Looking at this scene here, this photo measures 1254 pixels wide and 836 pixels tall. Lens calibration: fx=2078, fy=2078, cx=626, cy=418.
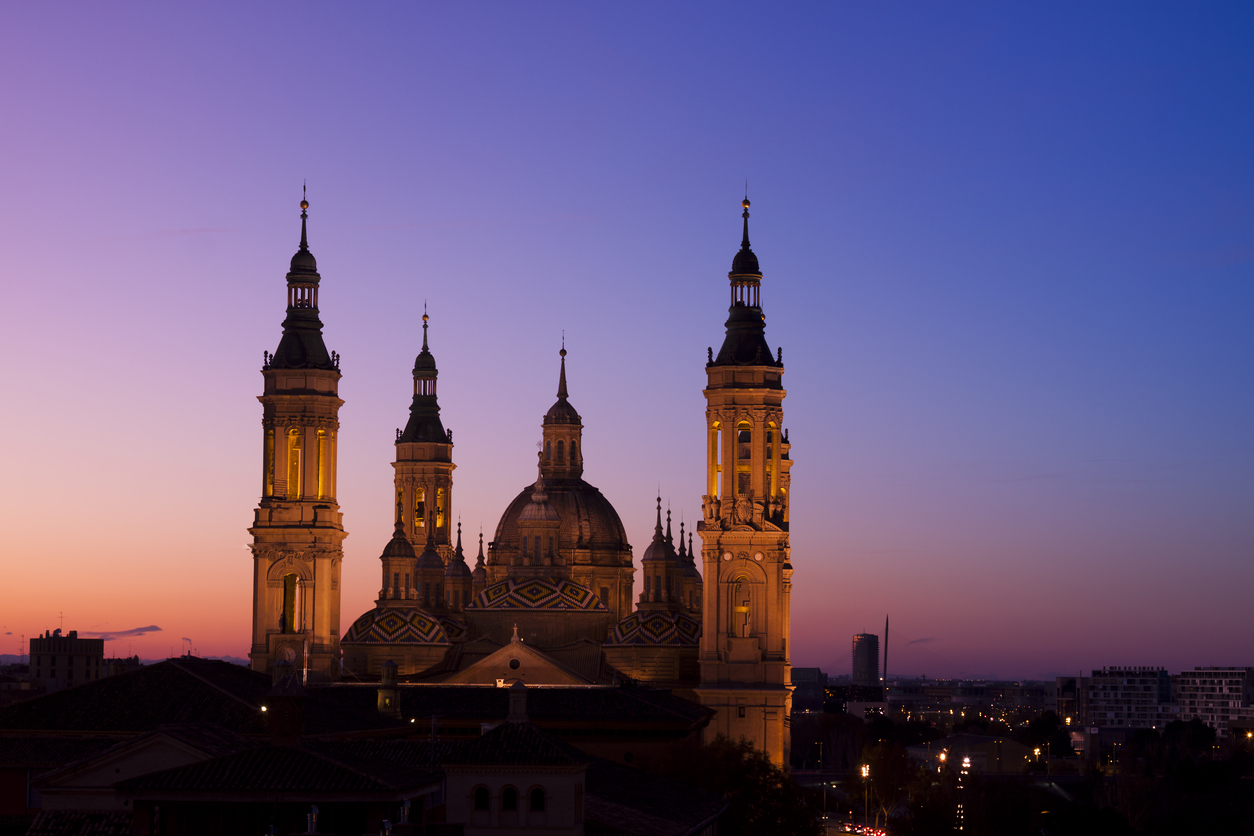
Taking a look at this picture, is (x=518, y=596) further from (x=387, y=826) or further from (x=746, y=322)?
(x=387, y=826)

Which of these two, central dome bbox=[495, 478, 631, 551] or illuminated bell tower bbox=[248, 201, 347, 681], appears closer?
illuminated bell tower bbox=[248, 201, 347, 681]

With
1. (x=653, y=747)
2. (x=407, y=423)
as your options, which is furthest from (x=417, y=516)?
(x=653, y=747)

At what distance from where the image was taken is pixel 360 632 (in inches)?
3937

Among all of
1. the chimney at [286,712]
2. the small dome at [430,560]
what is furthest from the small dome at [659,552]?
the chimney at [286,712]

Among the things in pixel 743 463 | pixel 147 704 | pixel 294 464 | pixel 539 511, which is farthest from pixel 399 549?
pixel 147 704

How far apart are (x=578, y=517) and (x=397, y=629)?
44.8ft

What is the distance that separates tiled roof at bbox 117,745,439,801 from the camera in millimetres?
43969

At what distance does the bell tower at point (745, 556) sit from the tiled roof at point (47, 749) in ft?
123

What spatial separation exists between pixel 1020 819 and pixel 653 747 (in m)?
20.0

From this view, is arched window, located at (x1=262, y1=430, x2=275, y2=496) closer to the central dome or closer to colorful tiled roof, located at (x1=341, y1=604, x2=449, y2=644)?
colorful tiled roof, located at (x1=341, y1=604, x2=449, y2=644)

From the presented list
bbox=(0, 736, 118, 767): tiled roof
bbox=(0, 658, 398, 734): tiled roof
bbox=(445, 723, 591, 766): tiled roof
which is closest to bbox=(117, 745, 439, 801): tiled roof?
bbox=(445, 723, 591, 766): tiled roof

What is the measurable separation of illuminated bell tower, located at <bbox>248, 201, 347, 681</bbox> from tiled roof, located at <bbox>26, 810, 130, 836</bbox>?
137 feet

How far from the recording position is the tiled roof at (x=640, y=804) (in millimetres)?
47219

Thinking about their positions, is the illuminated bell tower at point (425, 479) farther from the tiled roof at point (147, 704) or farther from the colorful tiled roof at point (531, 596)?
the tiled roof at point (147, 704)
